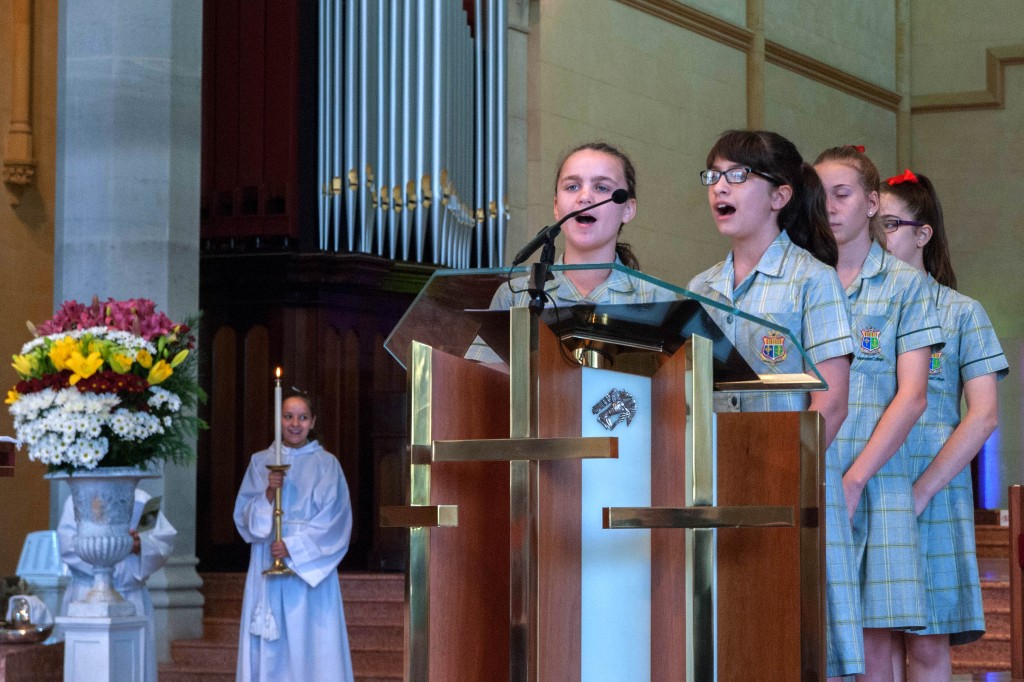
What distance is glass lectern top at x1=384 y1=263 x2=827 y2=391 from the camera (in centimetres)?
238

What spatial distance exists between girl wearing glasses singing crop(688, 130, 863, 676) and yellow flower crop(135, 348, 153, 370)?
7.93 ft

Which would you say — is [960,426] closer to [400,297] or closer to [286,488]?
[286,488]

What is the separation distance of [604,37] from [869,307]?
6.14m

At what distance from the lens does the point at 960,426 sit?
385cm

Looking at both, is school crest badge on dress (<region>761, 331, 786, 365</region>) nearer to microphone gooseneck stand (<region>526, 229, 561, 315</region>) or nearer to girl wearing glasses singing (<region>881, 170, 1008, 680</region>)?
microphone gooseneck stand (<region>526, 229, 561, 315</region>)

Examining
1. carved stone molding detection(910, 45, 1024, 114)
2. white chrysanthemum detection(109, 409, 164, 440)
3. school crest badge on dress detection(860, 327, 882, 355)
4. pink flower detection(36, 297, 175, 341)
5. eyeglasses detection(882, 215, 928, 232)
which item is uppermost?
carved stone molding detection(910, 45, 1024, 114)

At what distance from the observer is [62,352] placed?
503 cm

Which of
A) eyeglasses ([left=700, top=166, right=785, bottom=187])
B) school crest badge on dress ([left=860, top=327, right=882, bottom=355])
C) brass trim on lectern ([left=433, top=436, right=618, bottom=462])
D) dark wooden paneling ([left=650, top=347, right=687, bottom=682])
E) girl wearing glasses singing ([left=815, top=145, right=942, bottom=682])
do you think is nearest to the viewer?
brass trim on lectern ([left=433, top=436, right=618, bottom=462])

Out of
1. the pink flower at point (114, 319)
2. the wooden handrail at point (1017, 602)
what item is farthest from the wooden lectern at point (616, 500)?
the wooden handrail at point (1017, 602)

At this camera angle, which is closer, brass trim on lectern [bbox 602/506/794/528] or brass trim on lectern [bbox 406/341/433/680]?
brass trim on lectern [bbox 602/506/794/528]

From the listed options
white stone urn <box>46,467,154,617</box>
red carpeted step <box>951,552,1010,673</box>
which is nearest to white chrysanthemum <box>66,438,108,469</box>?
white stone urn <box>46,467,154,617</box>

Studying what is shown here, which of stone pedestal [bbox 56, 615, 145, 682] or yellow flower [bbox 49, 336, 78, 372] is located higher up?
yellow flower [bbox 49, 336, 78, 372]

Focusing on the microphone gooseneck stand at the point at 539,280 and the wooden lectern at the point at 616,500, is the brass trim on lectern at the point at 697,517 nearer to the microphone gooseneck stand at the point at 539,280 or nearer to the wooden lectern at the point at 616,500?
the wooden lectern at the point at 616,500

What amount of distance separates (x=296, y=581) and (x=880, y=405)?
387 cm
